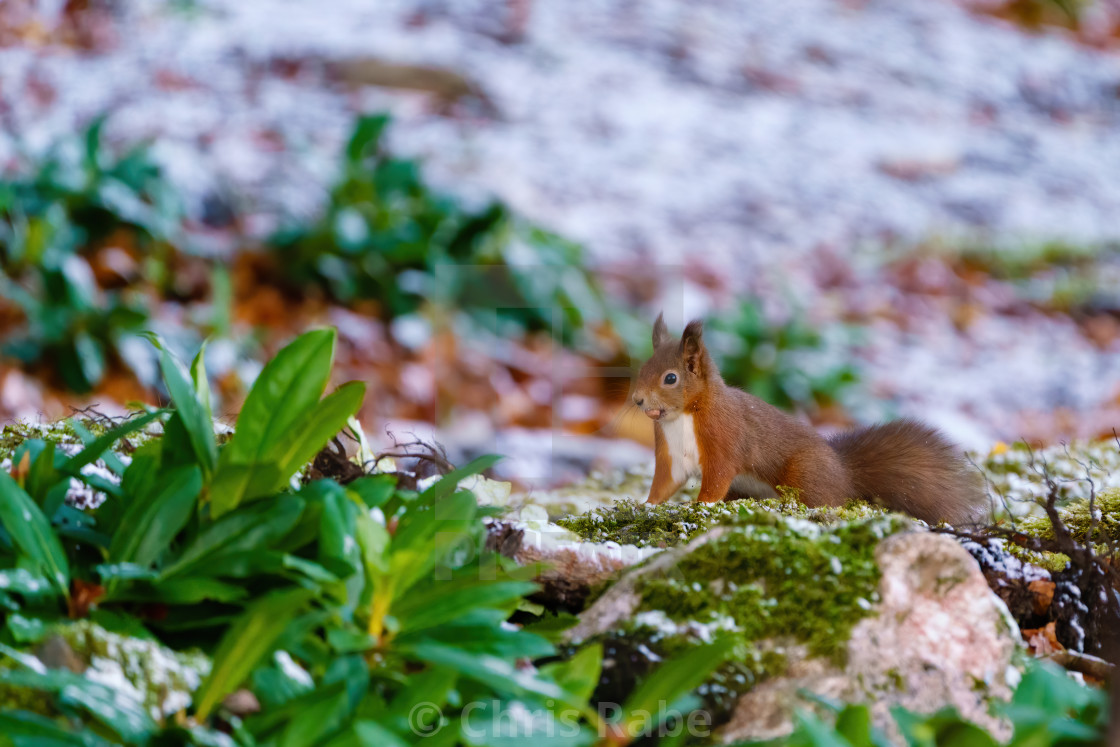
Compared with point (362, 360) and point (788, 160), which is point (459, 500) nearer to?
point (362, 360)

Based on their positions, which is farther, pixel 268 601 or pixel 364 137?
pixel 364 137

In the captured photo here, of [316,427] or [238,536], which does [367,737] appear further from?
[316,427]

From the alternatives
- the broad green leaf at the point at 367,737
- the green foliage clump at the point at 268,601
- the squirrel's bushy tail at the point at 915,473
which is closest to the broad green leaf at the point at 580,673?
the green foliage clump at the point at 268,601

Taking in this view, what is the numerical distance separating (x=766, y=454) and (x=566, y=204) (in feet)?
15.5

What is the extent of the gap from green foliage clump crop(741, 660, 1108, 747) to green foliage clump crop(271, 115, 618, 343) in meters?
3.89

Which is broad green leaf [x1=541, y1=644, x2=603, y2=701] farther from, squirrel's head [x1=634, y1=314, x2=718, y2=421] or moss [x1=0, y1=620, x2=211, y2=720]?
squirrel's head [x1=634, y1=314, x2=718, y2=421]

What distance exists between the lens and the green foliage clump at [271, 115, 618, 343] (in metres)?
5.20

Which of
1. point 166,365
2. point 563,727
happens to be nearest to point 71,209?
point 166,365

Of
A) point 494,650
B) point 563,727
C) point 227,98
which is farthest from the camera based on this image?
point 227,98

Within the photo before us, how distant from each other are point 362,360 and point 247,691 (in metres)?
3.88

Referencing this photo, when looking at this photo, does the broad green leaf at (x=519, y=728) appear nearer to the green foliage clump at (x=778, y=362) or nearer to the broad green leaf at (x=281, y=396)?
the broad green leaf at (x=281, y=396)

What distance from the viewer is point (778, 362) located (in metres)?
5.54

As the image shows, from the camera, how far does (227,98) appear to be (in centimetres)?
653

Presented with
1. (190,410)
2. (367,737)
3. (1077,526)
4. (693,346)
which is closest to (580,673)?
(367,737)
